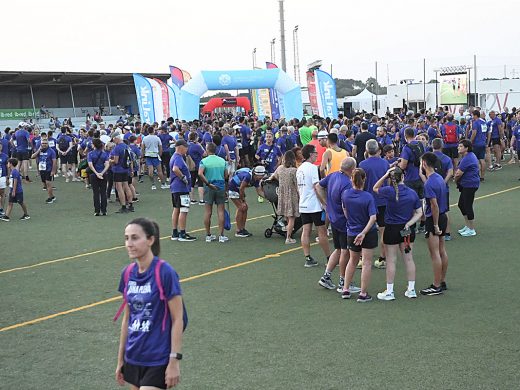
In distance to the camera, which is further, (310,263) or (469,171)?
(469,171)

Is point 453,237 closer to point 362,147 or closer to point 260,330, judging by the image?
point 362,147

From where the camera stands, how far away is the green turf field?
5582 millimetres

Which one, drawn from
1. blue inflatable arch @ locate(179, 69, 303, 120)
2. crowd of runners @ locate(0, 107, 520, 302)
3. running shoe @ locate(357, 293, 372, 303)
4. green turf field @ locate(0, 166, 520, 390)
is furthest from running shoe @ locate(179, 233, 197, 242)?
blue inflatable arch @ locate(179, 69, 303, 120)

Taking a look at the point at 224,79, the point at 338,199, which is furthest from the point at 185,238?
the point at 224,79

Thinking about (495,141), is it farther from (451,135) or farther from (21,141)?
(21,141)

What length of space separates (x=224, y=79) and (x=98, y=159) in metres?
12.3

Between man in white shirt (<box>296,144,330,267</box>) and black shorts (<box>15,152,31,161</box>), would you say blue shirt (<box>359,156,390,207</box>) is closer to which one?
man in white shirt (<box>296,144,330,267</box>)

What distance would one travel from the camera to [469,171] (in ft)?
36.5

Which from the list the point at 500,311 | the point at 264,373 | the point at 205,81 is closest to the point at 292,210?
the point at 500,311

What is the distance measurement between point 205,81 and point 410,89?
2969cm

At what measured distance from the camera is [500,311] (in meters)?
7.09

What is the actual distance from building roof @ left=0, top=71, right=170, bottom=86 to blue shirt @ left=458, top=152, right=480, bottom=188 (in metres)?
39.5

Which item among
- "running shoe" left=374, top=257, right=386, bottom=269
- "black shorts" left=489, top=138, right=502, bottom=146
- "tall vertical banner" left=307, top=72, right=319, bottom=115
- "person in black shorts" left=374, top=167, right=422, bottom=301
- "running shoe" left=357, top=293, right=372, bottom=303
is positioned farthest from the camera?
"tall vertical banner" left=307, top=72, right=319, bottom=115

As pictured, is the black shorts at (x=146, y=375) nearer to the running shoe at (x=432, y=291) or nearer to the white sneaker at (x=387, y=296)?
the white sneaker at (x=387, y=296)
